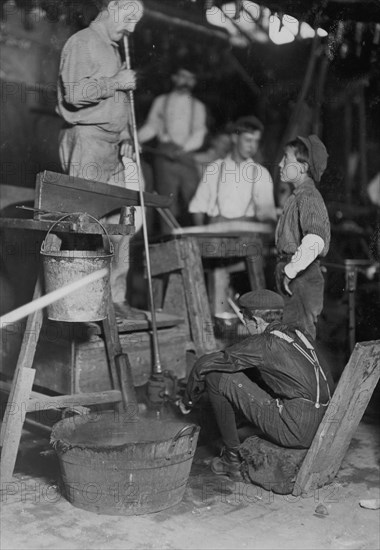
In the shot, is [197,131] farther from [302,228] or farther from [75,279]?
[75,279]

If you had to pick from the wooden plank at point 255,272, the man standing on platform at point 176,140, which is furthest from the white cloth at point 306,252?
the man standing on platform at point 176,140

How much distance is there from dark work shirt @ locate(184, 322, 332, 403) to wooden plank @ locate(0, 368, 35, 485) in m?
1.18

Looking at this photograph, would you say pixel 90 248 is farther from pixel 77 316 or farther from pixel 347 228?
pixel 347 228

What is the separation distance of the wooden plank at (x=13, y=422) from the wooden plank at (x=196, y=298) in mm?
1974

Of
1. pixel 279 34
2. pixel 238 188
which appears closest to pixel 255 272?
pixel 238 188

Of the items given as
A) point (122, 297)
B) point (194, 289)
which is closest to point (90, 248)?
point (122, 297)

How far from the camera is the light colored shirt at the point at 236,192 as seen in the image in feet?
25.4

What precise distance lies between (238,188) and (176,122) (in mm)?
1797

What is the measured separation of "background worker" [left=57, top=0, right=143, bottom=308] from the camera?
560cm

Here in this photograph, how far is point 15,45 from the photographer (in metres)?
9.59

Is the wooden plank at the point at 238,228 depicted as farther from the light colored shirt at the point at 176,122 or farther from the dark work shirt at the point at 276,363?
the dark work shirt at the point at 276,363

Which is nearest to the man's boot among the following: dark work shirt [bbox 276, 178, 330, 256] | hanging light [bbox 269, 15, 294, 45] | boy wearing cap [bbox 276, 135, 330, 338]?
boy wearing cap [bbox 276, 135, 330, 338]

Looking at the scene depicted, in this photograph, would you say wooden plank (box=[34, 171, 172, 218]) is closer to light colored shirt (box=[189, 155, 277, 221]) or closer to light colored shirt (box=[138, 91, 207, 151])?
light colored shirt (box=[189, 155, 277, 221])

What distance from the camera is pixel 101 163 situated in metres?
5.94
